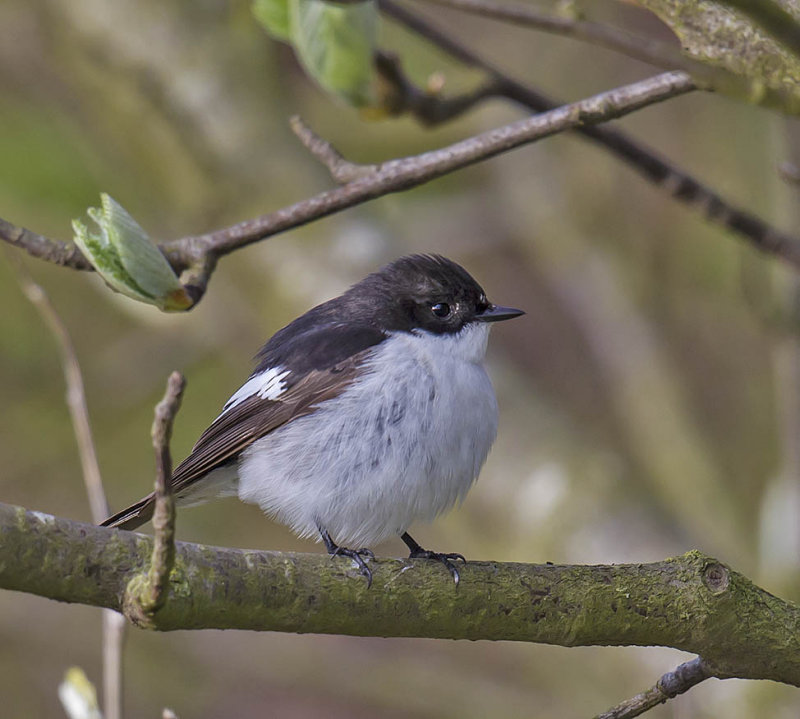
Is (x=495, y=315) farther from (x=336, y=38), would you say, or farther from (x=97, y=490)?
(x=97, y=490)

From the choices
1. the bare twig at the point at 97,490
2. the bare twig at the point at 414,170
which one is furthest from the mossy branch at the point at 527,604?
the bare twig at the point at 414,170

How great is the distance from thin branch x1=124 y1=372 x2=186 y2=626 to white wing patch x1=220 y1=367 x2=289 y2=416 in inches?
61.4

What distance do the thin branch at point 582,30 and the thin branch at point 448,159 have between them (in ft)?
0.17

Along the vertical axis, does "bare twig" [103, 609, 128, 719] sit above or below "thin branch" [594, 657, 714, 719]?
below

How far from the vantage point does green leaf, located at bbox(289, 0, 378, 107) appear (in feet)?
9.57

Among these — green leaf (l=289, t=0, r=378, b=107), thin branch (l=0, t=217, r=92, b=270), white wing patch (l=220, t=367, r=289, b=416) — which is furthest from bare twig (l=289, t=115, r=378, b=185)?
white wing patch (l=220, t=367, r=289, b=416)

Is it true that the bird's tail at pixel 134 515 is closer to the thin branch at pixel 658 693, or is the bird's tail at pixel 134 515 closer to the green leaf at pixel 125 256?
the green leaf at pixel 125 256

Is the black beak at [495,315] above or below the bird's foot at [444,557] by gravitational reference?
above

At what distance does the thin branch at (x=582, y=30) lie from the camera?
2.48 metres

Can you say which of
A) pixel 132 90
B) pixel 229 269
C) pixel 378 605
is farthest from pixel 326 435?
pixel 132 90

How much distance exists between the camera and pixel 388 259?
4879 mm

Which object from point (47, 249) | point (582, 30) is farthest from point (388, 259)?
point (47, 249)

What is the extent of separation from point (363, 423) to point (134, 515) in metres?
0.72

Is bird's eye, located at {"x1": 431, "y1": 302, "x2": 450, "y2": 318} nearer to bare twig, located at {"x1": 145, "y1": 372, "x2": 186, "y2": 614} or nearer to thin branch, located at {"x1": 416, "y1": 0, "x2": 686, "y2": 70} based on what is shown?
thin branch, located at {"x1": 416, "y1": 0, "x2": 686, "y2": 70}
